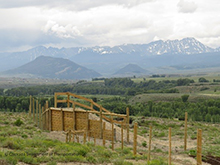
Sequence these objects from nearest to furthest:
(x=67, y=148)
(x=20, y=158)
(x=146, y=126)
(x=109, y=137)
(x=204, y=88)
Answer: (x=20, y=158) < (x=67, y=148) < (x=109, y=137) < (x=146, y=126) < (x=204, y=88)

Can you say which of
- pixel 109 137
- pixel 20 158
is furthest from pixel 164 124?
pixel 20 158

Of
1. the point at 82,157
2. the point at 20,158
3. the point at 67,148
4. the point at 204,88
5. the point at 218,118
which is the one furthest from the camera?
the point at 204,88

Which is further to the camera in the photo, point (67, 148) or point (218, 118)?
point (218, 118)

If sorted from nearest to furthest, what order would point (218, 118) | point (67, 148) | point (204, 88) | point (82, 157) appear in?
point (82, 157) → point (67, 148) → point (218, 118) → point (204, 88)

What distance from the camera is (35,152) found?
13859 millimetres

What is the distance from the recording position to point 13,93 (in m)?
131

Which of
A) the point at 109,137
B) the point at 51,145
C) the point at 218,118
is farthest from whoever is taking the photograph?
the point at 218,118

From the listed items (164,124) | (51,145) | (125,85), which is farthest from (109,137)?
(125,85)

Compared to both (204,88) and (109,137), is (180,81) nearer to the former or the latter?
(204,88)

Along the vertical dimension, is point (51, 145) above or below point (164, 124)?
above

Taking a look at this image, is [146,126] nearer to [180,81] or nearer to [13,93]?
[13,93]

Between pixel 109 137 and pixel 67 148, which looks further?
pixel 109 137

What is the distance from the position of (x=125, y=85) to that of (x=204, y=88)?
227 feet

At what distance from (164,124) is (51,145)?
70.7 ft
